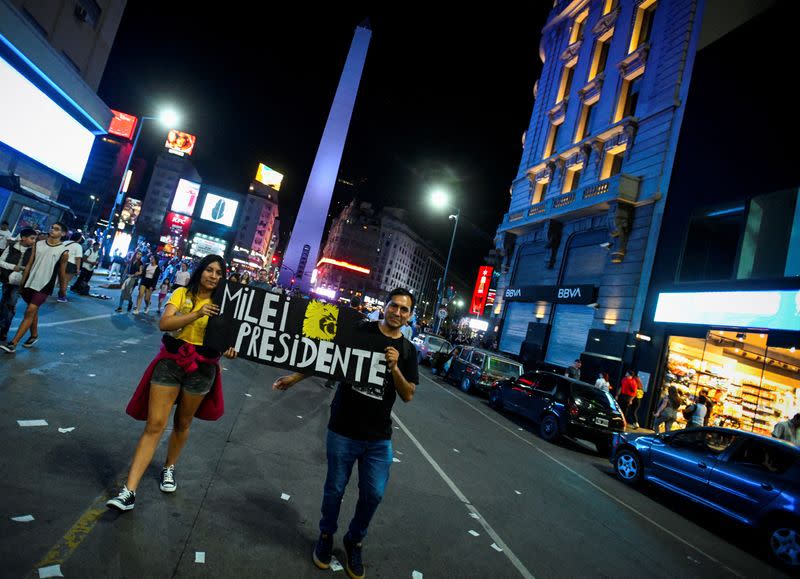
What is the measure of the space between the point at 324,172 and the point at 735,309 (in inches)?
1727

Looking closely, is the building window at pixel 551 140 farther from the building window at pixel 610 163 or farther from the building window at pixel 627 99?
the building window at pixel 610 163

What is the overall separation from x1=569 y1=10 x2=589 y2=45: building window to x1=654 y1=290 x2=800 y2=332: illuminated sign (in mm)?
21079

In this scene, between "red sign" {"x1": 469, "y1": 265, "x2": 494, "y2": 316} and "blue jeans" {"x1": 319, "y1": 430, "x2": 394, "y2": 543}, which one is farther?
"red sign" {"x1": 469, "y1": 265, "x2": 494, "y2": 316}

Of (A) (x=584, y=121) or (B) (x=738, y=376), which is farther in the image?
(A) (x=584, y=121)

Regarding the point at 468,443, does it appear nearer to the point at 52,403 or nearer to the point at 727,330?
the point at 52,403

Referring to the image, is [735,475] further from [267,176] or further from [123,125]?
[267,176]

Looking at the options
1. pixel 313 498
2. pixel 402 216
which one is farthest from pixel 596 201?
pixel 402 216

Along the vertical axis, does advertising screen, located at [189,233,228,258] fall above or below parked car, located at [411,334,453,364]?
above

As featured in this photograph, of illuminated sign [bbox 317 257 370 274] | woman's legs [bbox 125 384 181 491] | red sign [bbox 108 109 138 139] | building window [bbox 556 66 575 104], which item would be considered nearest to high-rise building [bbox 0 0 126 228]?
woman's legs [bbox 125 384 181 491]

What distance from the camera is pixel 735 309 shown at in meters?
13.6

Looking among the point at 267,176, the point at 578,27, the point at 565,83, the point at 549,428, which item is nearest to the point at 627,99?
the point at 565,83

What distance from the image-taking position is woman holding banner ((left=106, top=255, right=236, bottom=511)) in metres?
3.41

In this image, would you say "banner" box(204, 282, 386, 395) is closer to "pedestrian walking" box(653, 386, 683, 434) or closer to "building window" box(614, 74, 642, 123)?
"pedestrian walking" box(653, 386, 683, 434)

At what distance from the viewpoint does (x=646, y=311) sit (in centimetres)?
1731
